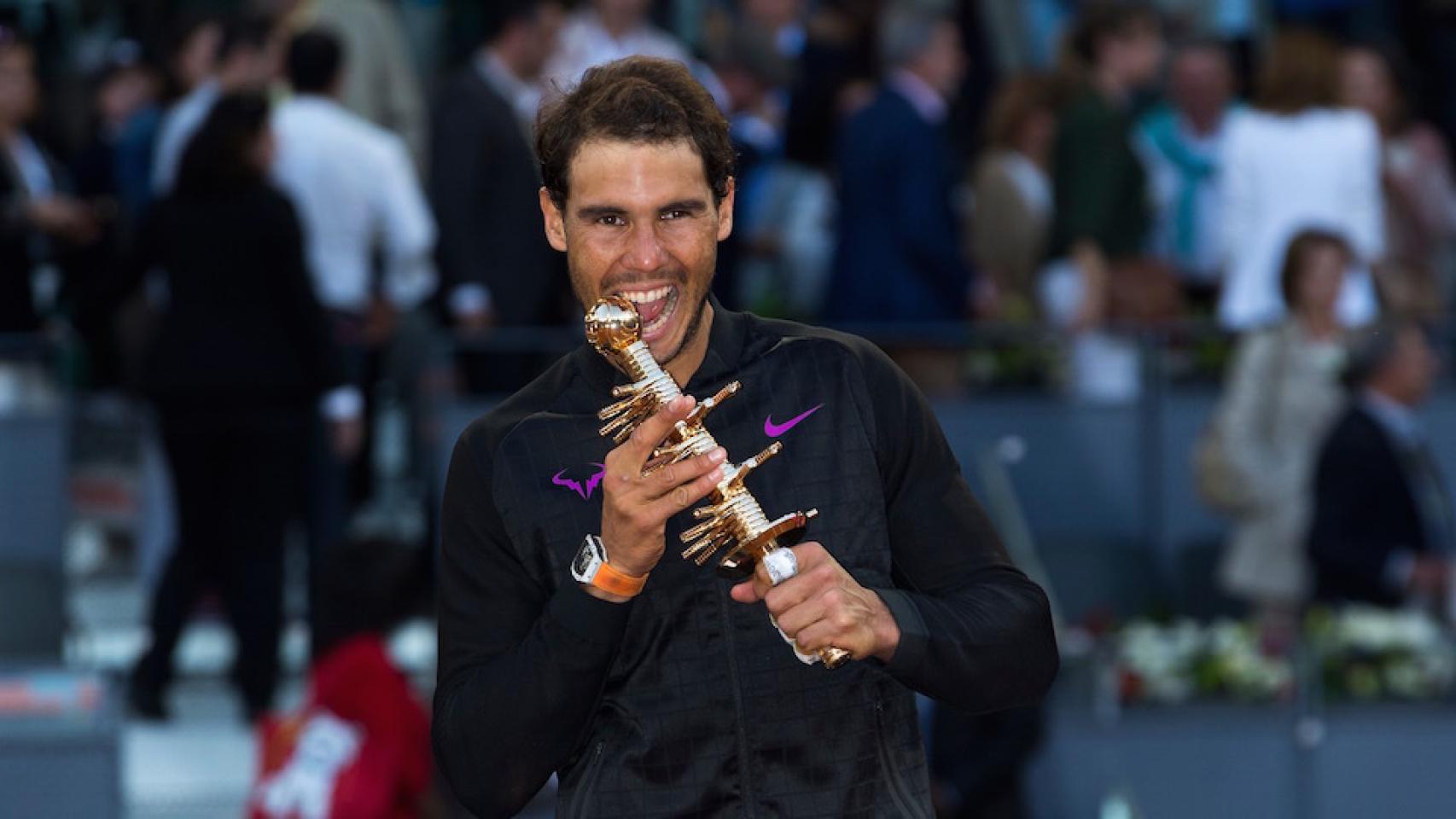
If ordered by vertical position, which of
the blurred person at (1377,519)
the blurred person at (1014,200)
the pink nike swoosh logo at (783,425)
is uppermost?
the pink nike swoosh logo at (783,425)

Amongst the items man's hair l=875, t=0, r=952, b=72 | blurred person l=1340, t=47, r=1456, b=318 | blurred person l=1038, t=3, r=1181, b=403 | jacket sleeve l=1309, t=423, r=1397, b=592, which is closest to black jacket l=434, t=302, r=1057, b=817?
jacket sleeve l=1309, t=423, r=1397, b=592

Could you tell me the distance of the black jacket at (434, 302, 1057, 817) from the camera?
2.81 metres

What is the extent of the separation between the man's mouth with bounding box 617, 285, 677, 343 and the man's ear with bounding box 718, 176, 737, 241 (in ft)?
0.39

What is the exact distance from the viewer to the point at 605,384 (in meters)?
2.95

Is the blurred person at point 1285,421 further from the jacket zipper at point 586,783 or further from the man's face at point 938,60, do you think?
the jacket zipper at point 586,783

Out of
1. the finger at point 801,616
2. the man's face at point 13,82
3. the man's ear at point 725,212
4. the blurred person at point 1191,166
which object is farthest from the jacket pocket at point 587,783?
the blurred person at point 1191,166

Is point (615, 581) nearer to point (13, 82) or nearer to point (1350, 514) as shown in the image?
point (1350, 514)

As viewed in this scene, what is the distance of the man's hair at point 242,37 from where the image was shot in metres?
8.34

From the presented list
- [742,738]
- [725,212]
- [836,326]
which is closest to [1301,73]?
[836,326]

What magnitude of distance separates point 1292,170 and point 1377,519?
1488 millimetres

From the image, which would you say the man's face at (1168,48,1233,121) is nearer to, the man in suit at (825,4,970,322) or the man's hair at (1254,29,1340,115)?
the man's hair at (1254,29,1340,115)

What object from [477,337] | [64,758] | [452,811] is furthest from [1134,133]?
[64,758]

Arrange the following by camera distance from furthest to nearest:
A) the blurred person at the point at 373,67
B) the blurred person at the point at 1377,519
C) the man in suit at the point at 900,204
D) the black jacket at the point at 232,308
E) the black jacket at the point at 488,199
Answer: the blurred person at the point at 373,67 < the man in suit at the point at 900,204 < the black jacket at the point at 488,199 < the blurred person at the point at 1377,519 < the black jacket at the point at 232,308

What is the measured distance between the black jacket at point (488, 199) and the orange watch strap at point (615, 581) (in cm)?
583
